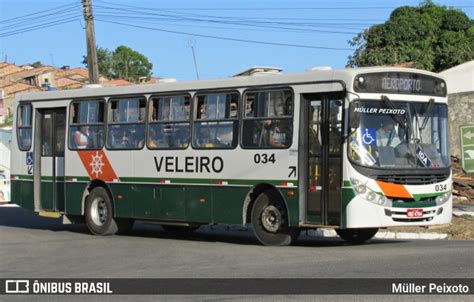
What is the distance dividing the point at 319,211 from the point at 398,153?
166 centimetres

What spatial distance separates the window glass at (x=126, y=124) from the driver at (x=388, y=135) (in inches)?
216

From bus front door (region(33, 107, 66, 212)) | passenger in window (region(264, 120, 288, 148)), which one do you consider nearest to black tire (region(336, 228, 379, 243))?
passenger in window (region(264, 120, 288, 148))

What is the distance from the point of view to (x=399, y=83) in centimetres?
1453

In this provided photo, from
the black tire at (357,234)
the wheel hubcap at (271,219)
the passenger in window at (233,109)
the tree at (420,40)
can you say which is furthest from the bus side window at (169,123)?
the tree at (420,40)

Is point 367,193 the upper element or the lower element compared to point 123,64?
lower

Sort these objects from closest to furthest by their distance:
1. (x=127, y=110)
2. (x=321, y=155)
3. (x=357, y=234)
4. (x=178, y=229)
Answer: (x=321, y=155)
(x=357, y=234)
(x=127, y=110)
(x=178, y=229)

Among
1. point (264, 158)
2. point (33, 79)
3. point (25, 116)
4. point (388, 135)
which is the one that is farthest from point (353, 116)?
point (33, 79)

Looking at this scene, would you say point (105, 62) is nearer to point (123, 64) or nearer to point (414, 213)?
point (123, 64)

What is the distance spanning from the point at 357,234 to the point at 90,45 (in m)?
15.4

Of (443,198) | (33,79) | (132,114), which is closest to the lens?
(443,198)

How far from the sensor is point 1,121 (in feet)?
234

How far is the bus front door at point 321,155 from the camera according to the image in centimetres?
1420

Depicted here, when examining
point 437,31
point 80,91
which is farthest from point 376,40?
point 80,91

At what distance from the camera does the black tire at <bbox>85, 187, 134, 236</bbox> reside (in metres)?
18.5
